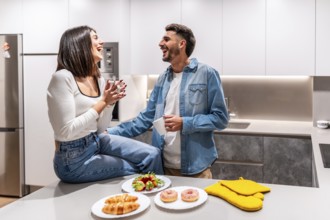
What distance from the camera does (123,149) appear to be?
1812 millimetres

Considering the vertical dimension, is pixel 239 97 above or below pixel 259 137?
above

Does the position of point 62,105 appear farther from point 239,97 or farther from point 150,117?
point 239,97

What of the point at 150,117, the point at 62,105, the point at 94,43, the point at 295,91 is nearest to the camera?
the point at 62,105

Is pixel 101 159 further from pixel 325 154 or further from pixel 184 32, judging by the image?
pixel 325 154

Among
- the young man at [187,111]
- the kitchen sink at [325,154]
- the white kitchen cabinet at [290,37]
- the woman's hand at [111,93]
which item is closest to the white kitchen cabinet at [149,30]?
the white kitchen cabinet at [290,37]

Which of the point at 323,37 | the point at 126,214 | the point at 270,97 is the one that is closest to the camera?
the point at 126,214

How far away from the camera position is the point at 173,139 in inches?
86.0

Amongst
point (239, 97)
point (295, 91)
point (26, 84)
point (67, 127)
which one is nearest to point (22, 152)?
point (26, 84)

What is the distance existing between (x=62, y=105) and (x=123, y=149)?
1.42 ft

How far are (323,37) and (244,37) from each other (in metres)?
0.70

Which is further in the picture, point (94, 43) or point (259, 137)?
point (259, 137)

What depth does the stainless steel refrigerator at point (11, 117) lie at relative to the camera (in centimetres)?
377

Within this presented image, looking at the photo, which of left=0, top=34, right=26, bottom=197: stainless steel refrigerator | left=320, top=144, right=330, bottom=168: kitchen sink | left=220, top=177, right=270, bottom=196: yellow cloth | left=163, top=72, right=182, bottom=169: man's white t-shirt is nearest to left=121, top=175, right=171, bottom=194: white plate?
left=220, top=177, right=270, bottom=196: yellow cloth

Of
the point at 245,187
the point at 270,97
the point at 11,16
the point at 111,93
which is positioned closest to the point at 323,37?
the point at 270,97
